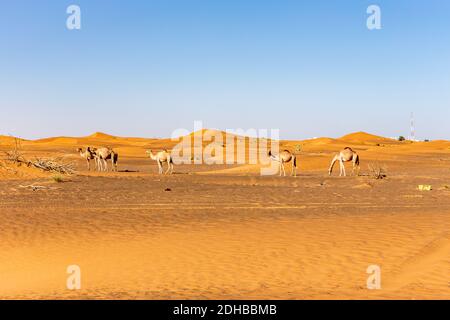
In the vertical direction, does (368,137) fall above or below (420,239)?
above

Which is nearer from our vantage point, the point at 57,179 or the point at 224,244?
the point at 224,244

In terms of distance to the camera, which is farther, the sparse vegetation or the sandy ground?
the sparse vegetation

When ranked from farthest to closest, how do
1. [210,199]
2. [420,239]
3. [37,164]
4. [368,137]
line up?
[368,137] < [37,164] < [210,199] < [420,239]

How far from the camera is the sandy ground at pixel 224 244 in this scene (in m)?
8.02

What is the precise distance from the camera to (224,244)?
1116 cm

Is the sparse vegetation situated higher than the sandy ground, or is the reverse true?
the sparse vegetation

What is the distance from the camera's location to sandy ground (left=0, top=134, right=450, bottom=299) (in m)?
8.02

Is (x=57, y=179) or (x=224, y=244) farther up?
(x=57, y=179)

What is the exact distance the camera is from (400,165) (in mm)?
42688

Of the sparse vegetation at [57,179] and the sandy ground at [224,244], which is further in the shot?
the sparse vegetation at [57,179]

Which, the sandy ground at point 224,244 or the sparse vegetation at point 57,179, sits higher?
the sparse vegetation at point 57,179

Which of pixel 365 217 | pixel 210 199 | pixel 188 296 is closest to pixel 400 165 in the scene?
pixel 210 199
